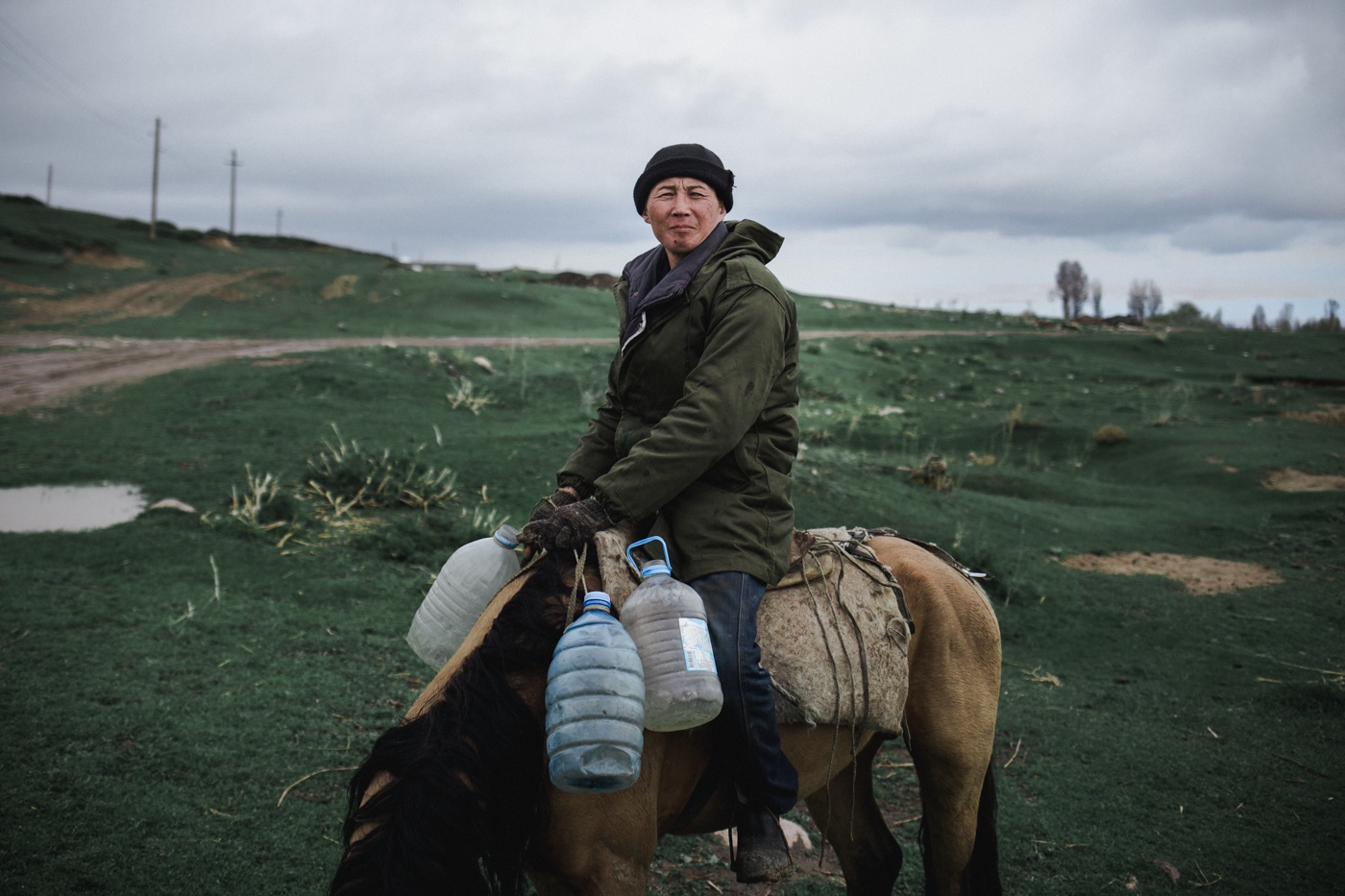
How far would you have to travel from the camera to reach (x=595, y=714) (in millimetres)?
1921

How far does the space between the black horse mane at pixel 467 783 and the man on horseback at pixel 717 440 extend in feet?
1.18

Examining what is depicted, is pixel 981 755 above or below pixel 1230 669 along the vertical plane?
above

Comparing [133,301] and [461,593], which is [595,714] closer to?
[461,593]

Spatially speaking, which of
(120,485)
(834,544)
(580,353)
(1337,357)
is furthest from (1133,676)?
(1337,357)

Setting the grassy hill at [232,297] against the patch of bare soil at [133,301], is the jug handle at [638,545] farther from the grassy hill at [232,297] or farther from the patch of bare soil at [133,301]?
the patch of bare soil at [133,301]

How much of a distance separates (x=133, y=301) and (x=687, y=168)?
23.6 meters

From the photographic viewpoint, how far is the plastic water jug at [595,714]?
6.24 feet

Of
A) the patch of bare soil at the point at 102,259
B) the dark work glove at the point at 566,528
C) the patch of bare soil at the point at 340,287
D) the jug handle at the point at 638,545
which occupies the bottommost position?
the jug handle at the point at 638,545

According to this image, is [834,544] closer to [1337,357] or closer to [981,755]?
[981,755]

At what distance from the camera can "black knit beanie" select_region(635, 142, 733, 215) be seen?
2.74m

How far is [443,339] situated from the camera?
19.6m

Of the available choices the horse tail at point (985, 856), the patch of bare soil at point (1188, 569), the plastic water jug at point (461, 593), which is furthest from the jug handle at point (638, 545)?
the patch of bare soil at point (1188, 569)

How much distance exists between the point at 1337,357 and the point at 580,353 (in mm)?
22672

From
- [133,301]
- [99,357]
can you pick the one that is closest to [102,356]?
[99,357]
